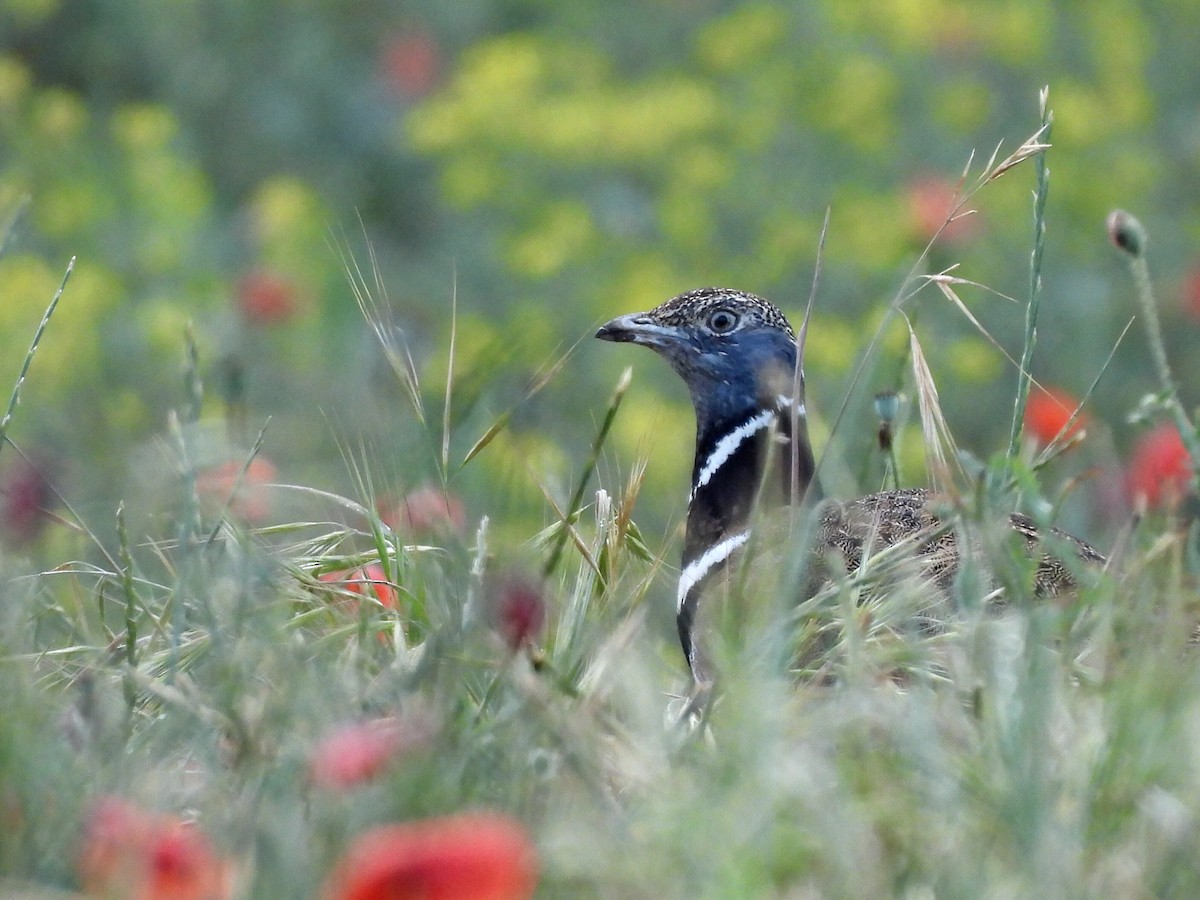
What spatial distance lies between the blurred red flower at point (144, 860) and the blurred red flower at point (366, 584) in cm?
83

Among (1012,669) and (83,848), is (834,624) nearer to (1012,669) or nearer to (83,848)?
(1012,669)

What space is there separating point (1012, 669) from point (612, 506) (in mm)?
1135

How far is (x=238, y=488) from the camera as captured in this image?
255cm

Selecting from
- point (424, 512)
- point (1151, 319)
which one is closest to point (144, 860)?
point (424, 512)

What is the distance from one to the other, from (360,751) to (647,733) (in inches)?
15.8

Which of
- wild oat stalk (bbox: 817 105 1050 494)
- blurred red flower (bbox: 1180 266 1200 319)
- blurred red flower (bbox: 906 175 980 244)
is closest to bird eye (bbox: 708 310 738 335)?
wild oat stalk (bbox: 817 105 1050 494)

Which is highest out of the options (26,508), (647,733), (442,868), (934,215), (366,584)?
(442,868)

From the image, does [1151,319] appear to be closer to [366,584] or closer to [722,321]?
[366,584]

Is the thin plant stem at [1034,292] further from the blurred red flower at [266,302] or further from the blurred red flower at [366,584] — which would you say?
the blurred red flower at [266,302]

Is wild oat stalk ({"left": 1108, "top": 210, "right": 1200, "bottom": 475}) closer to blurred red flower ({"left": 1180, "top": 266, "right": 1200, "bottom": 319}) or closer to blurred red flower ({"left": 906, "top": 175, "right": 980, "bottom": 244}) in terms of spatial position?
blurred red flower ({"left": 906, "top": 175, "right": 980, "bottom": 244})

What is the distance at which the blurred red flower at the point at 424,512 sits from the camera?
7.63 feet

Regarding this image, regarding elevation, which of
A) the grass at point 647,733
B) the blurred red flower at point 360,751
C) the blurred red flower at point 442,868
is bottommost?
the grass at point 647,733

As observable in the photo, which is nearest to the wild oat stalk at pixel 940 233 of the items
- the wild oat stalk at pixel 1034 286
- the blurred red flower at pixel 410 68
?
the wild oat stalk at pixel 1034 286

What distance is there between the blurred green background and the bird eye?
338 cm
